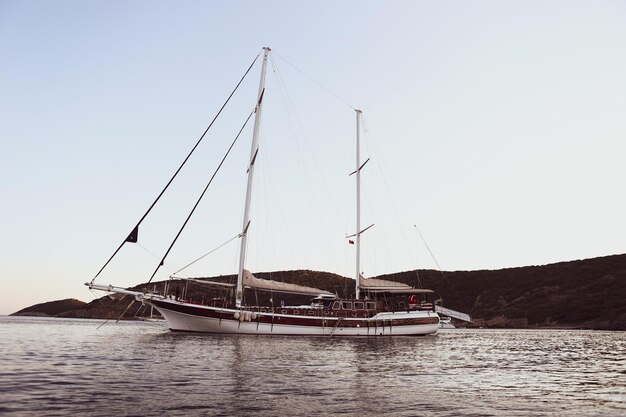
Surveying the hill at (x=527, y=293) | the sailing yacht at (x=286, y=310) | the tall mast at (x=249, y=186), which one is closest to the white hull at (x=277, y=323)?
the sailing yacht at (x=286, y=310)

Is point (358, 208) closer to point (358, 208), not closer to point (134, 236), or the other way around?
point (358, 208)

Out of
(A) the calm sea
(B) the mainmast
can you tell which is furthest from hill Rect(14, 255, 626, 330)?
(A) the calm sea

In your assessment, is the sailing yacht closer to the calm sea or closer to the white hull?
the white hull

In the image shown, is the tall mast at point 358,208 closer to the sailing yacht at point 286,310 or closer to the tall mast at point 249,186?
the sailing yacht at point 286,310

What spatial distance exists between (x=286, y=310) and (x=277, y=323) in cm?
209

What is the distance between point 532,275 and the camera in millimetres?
127000

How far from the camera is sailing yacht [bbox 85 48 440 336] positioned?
46.1 m

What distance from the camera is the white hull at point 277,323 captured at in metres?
46.1

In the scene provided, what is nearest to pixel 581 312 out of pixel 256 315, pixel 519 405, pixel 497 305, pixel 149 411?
pixel 497 305

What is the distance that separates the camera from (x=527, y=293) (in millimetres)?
115062

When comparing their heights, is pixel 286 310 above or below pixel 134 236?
below

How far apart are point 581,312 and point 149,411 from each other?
9998 centimetres

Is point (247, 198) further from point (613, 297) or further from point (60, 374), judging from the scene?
point (613, 297)

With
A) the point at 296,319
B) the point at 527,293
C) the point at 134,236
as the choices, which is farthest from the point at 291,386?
the point at 527,293
